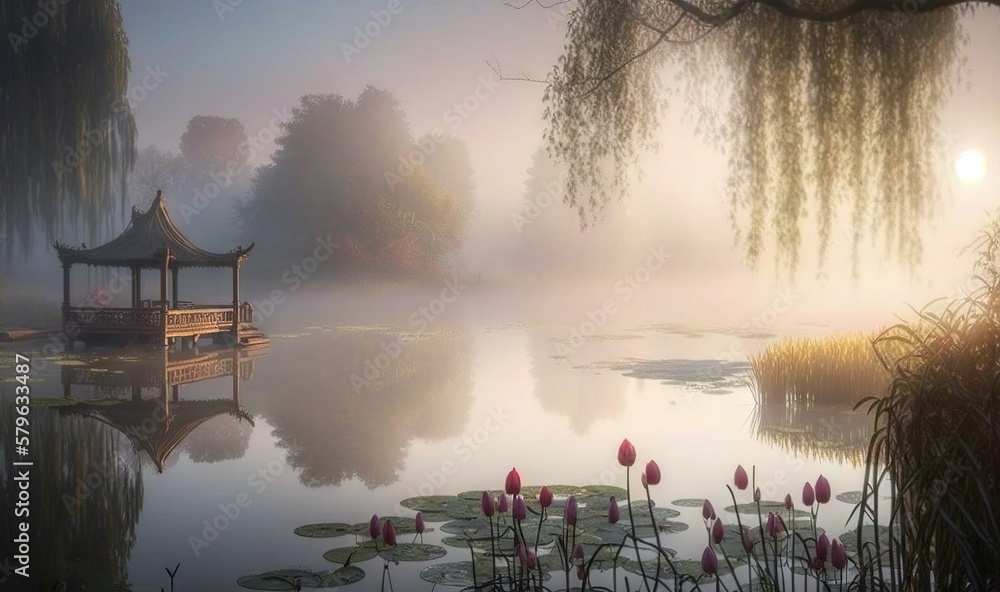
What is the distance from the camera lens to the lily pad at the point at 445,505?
203 inches

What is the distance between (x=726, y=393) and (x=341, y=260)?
80.0ft

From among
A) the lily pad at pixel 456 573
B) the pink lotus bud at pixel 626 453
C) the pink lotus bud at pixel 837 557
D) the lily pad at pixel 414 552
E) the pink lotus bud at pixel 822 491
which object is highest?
the pink lotus bud at pixel 626 453

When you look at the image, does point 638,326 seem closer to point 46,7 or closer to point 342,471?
point 46,7

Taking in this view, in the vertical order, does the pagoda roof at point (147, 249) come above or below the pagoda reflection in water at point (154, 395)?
above

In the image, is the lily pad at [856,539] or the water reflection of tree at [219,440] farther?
the water reflection of tree at [219,440]

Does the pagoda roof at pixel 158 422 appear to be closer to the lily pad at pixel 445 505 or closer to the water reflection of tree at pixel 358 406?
the water reflection of tree at pixel 358 406

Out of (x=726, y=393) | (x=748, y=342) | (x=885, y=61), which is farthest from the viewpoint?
(x=748, y=342)

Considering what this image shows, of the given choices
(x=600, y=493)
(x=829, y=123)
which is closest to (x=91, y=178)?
(x=600, y=493)

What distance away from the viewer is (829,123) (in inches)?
183
